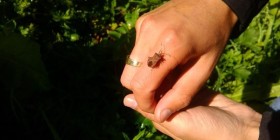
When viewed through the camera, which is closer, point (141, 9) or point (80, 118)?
point (80, 118)

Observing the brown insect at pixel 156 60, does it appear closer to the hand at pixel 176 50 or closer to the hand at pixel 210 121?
the hand at pixel 176 50

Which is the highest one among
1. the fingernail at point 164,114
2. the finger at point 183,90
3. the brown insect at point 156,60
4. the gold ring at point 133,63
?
the brown insect at point 156,60

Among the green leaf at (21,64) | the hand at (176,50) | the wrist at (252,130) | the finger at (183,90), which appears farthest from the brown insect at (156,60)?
the green leaf at (21,64)

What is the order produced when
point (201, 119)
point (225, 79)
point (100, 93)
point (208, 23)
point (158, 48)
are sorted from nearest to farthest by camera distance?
1. point (158, 48)
2. point (208, 23)
3. point (201, 119)
4. point (100, 93)
5. point (225, 79)

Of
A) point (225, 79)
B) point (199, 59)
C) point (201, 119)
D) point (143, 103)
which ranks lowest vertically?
point (225, 79)

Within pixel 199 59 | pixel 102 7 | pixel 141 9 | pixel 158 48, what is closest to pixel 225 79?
pixel 141 9

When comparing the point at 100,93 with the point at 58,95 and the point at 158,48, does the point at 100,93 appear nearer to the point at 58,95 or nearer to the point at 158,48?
the point at 58,95

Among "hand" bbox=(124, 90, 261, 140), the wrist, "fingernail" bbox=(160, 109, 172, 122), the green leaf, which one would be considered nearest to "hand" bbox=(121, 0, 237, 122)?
"fingernail" bbox=(160, 109, 172, 122)

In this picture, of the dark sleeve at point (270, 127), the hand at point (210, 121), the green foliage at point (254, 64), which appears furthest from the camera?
the green foliage at point (254, 64)

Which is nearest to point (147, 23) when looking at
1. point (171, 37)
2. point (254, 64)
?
point (171, 37)
